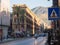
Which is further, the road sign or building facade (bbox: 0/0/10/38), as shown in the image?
building facade (bbox: 0/0/10/38)

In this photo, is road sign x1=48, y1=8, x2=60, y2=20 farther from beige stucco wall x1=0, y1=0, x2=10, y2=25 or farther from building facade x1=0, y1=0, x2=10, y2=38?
beige stucco wall x1=0, y1=0, x2=10, y2=25

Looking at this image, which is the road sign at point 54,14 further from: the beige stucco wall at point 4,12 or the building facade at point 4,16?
the beige stucco wall at point 4,12

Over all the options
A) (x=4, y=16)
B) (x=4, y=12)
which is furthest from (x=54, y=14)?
(x=4, y=16)

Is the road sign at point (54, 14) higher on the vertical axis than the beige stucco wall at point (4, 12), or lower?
lower

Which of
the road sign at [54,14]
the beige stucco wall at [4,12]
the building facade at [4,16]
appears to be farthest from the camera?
the beige stucco wall at [4,12]

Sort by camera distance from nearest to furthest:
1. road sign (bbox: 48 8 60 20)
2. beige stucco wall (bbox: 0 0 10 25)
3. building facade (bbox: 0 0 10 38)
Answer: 1. road sign (bbox: 48 8 60 20)
2. building facade (bbox: 0 0 10 38)
3. beige stucco wall (bbox: 0 0 10 25)

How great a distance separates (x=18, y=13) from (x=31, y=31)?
2586 cm

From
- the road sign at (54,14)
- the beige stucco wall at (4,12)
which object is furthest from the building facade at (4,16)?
the road sign at (54,14)

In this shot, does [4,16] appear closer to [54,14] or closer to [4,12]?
[4,12]

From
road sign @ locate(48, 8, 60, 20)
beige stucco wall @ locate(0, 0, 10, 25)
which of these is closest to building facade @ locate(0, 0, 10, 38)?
beige stucco wall @ locate(0, 0, 10, 25)

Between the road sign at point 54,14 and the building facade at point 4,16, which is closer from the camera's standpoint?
the road sign at point 54,14

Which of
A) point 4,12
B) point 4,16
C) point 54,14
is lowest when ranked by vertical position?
point 54,14

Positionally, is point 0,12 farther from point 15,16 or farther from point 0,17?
point 15,16

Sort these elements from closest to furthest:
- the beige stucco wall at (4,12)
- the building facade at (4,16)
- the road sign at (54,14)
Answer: the road sign at (54,14) < the building facade at (4,16) < the beige stucco wall at (4,12)
